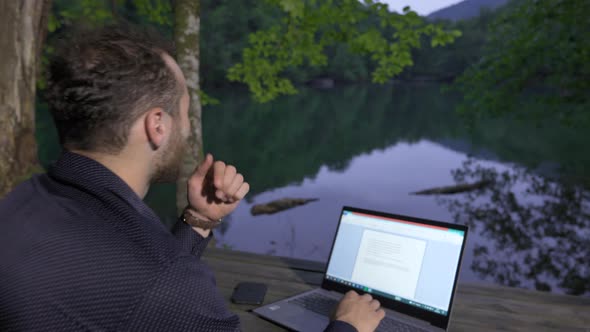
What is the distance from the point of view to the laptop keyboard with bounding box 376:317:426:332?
66.7 inches

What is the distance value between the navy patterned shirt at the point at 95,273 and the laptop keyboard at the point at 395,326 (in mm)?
880

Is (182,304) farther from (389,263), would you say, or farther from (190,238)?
(389,263)

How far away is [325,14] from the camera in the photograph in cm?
555

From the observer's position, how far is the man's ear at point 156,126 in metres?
1.32

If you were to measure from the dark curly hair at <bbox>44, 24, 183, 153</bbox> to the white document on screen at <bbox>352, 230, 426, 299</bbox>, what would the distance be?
1272 millimetres

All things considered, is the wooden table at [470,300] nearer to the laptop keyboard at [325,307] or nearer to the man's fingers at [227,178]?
the laptop keyboard at [325,307]

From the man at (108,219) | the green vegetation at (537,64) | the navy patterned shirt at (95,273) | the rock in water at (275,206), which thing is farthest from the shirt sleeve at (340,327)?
the rock in water at (275,206)

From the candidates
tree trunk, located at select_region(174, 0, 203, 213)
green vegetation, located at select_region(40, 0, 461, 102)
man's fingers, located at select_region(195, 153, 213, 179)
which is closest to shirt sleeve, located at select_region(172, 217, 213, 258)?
man's fingers, located at select_region(195, 153, 213, 179)

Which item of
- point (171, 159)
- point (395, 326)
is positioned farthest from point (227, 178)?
point (395, 326)

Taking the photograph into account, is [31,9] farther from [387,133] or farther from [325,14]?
[387,133]

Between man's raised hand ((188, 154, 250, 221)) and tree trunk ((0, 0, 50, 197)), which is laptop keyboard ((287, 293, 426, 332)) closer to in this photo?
man's raised hand ((188, 154, 250, 221))

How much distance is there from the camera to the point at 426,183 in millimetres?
15742

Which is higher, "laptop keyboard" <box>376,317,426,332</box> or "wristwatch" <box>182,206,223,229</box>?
"wristwatch" <box>182,206,223,229</box>

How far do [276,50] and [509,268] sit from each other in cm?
628
